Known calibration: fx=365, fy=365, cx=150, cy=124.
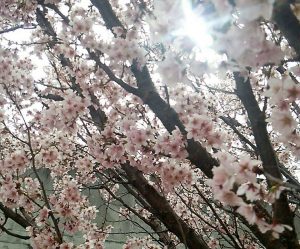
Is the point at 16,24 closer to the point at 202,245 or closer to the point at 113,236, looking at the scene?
the point at 202,245

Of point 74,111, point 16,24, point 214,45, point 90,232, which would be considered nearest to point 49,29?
point 16,24

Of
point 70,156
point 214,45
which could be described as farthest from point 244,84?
point 70,156

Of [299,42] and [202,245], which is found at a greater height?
[202,245]

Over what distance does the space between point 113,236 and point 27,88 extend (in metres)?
6.35

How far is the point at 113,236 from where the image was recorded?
32.6 ft

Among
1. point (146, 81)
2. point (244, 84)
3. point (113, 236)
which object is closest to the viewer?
point (244, 84)

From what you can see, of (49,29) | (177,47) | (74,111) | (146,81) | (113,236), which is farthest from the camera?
(113,236)

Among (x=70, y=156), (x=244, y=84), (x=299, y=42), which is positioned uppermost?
(x=70, y=156)

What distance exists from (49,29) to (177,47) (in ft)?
11.3

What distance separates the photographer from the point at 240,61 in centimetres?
145

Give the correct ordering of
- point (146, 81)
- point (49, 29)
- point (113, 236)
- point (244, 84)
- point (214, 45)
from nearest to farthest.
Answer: point (214, 45)
point (244, 84)
point (146, 81)
point (49, 29)
point (113, 236)

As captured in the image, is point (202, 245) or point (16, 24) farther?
point (16, 24)

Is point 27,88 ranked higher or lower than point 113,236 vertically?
lower

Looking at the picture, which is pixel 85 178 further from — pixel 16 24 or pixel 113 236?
pixel 113 236
